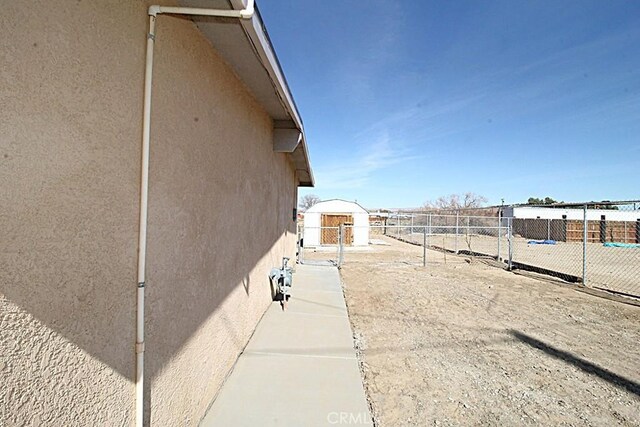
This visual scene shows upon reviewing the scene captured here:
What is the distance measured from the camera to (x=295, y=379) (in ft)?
9.73

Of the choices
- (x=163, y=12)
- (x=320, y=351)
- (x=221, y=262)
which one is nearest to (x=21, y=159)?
(x=163, y=12)

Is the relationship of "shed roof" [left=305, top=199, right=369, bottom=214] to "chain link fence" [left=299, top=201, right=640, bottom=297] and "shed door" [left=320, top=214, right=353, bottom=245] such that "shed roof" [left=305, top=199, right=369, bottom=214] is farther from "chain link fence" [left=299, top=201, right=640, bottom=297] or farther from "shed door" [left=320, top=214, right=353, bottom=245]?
"chain link fence" [left=299, top=201, right=640, bottom=297]

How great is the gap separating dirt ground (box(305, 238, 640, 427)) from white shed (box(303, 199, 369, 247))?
1201cm

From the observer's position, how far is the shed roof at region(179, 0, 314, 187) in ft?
5.66

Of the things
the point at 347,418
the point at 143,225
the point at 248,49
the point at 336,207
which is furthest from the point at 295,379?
the point at 336,207

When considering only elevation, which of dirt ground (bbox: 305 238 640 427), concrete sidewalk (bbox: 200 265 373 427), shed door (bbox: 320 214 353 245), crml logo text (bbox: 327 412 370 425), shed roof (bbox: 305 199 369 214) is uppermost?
shed roof (bbox: 305 199 369 214)

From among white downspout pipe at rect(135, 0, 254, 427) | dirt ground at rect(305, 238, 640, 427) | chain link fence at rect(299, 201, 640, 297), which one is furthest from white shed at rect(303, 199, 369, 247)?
white downspout pipe at rect(135, 0, 254, 427)

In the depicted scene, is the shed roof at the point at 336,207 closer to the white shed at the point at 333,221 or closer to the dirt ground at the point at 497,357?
the white shed at the point at 333,221

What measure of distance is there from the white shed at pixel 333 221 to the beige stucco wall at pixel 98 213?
54.9 feet

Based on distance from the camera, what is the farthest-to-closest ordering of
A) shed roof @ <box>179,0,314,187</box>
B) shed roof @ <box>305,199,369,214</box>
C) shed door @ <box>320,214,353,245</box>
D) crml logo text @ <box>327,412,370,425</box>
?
shed door @ <box>320,214,353,245</box>
shed roof @ <box>305,199,369,214</box>
crml logo text @ <box>327,412,370,425</box>
shed roof @ <box>179,0,314,187</box>

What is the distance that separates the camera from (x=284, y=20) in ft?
19.7

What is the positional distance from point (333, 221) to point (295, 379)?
53.8 ft

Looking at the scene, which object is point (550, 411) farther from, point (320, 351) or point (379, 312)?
point (379, 312)

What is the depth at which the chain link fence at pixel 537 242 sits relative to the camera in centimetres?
950
